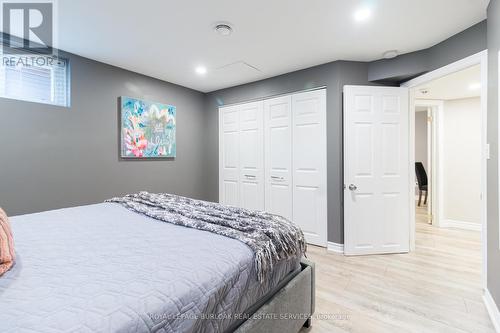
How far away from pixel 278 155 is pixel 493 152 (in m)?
2.33

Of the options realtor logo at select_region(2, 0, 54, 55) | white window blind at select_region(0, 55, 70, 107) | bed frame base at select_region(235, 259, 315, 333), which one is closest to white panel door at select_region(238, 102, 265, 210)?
bed frame base at select_region(235, 259, 315, 333)

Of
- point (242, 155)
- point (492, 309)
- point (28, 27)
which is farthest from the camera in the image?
point (242, 155)

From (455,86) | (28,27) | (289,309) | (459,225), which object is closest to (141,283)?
(289,309)

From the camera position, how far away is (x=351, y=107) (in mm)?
3045

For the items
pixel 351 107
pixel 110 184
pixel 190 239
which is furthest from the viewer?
pixel 110 184

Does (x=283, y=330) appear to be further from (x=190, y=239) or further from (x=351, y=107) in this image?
(x=351, y=107)

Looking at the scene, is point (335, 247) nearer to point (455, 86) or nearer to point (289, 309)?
point (289, 309)

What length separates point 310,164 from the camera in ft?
11.1

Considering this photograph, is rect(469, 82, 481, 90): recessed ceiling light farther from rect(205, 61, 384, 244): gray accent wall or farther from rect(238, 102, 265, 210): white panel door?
rect(238, 102, 265, 210): white panel door

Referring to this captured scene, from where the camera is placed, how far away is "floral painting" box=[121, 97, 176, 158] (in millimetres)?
3377

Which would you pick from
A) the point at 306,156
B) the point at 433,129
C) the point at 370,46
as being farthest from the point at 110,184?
the point at 433,129

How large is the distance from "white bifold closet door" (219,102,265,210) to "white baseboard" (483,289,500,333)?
262 centimetres

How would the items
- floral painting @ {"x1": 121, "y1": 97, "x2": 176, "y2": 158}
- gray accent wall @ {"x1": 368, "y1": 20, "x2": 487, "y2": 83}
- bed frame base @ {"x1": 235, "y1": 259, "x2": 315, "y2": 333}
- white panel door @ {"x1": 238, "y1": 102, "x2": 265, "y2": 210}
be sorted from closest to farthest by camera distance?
bed frame base @ {"x1": 235, "y1": 259, "x2": 315, "y2": 333}, gray accent wall @ {"x1": 368, "y1": 20, "x2": 487, "y2": 83}, floral painting @ {"x1": 121, "y1": 97, "x2": 176, "y2": 158}, white panel door @ {"x1": 238, "y1": 102, "x2": 265, "y2": 210}

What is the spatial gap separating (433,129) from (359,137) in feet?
7.68
